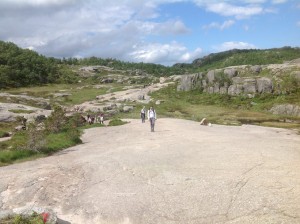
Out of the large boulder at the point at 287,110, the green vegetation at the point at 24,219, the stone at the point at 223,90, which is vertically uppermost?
the stone at the point at 223,90

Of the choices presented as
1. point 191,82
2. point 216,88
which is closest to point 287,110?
point 216,88

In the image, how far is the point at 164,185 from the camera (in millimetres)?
22156

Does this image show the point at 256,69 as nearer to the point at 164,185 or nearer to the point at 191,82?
the point at 191,82

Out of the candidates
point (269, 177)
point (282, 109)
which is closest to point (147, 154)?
point (269, 177)

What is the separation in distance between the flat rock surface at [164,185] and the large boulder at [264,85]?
8041 cm

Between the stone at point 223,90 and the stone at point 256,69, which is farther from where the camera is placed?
the stone at point 256,69

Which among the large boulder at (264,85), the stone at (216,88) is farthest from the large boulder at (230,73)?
the large boulder at (264,85)

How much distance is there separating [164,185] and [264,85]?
94923mm

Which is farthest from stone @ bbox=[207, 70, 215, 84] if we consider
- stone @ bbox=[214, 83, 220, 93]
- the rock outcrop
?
stone @ bbox=[214, 83, 220, 93]

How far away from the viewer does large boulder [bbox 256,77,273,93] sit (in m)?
110

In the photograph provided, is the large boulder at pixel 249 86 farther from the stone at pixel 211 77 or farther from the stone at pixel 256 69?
the stone at pixel 211 77

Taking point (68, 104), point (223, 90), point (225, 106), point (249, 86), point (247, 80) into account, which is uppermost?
point (247, 80)

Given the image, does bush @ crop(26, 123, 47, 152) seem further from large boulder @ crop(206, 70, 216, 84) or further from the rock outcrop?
large boulder @ crop(206, 70, 216, 84)

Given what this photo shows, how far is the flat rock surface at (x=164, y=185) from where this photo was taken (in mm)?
18328
